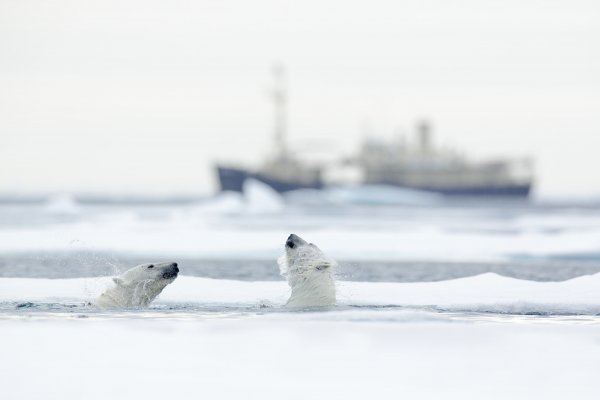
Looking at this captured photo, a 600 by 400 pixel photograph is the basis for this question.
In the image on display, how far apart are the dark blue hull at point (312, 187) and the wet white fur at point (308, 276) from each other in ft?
274

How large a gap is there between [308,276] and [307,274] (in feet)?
0.07

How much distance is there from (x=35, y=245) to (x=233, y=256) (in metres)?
5.17

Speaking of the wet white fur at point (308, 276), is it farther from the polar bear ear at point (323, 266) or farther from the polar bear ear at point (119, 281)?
the polar bear ear at point (119, 281)

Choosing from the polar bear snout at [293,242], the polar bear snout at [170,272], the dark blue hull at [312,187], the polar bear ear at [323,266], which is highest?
the dark blue hull at [312,187]

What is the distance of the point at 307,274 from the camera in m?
12.2

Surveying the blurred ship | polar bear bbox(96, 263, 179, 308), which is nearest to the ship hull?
the blurred ship

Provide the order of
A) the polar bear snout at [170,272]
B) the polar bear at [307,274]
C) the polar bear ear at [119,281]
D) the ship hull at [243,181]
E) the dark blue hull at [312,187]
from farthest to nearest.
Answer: the dark blue hull at [312,187] → the ship hull at [243,181] → the polar bear ear at [119,281] → the polar bear at [307,274] → the polar bear snout at [170,272]

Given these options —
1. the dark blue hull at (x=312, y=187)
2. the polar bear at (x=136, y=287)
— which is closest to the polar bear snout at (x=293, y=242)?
the polar bear at (x=136, y=287)

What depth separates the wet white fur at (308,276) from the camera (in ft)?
39.7

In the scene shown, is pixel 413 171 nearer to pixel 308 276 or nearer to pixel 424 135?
pixel 424 135

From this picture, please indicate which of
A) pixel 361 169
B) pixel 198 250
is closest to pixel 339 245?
pixel 198 250

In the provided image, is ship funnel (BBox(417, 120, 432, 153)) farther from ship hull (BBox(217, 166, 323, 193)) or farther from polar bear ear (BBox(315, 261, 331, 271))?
polar bear ear (BBox(315, 261, 331, 271))

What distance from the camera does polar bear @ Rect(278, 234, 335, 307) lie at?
12.1 metres

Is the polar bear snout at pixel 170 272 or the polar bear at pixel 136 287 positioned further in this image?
the polar bear at pixel 136 287
